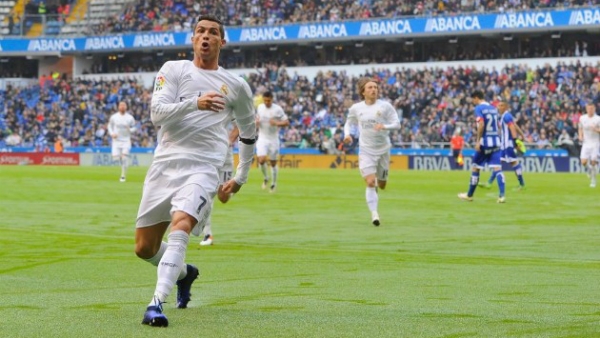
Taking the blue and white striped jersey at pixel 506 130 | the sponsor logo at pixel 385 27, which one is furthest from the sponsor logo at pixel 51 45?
the blue and white striped jersey at pixel 506 130

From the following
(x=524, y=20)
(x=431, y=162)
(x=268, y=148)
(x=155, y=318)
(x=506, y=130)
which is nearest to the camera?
(x=155, y=318)

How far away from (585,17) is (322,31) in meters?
16.5

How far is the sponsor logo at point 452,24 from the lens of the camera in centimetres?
6144

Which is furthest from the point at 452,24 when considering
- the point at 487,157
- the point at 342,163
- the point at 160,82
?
the point at 160,82

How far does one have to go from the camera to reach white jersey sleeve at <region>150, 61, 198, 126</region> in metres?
8.43

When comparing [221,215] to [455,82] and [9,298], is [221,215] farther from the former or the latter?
[455,82]

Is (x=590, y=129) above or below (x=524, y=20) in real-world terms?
below

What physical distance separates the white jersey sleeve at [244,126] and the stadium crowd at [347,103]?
41910 millimetres

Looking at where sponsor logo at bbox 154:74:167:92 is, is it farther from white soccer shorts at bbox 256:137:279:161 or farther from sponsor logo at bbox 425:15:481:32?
sponsor logo at bbox 425:15:481:32

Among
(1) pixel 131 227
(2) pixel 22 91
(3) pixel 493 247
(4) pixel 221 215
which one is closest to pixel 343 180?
(4) pixel 221 215

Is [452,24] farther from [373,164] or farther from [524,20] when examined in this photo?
[373,164]

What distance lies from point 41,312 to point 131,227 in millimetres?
10297

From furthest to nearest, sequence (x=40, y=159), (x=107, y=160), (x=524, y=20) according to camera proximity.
→ (x=40, y=159)
(x=107, y=160)
(x=524, y=20)

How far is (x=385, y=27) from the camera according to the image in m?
64.6
